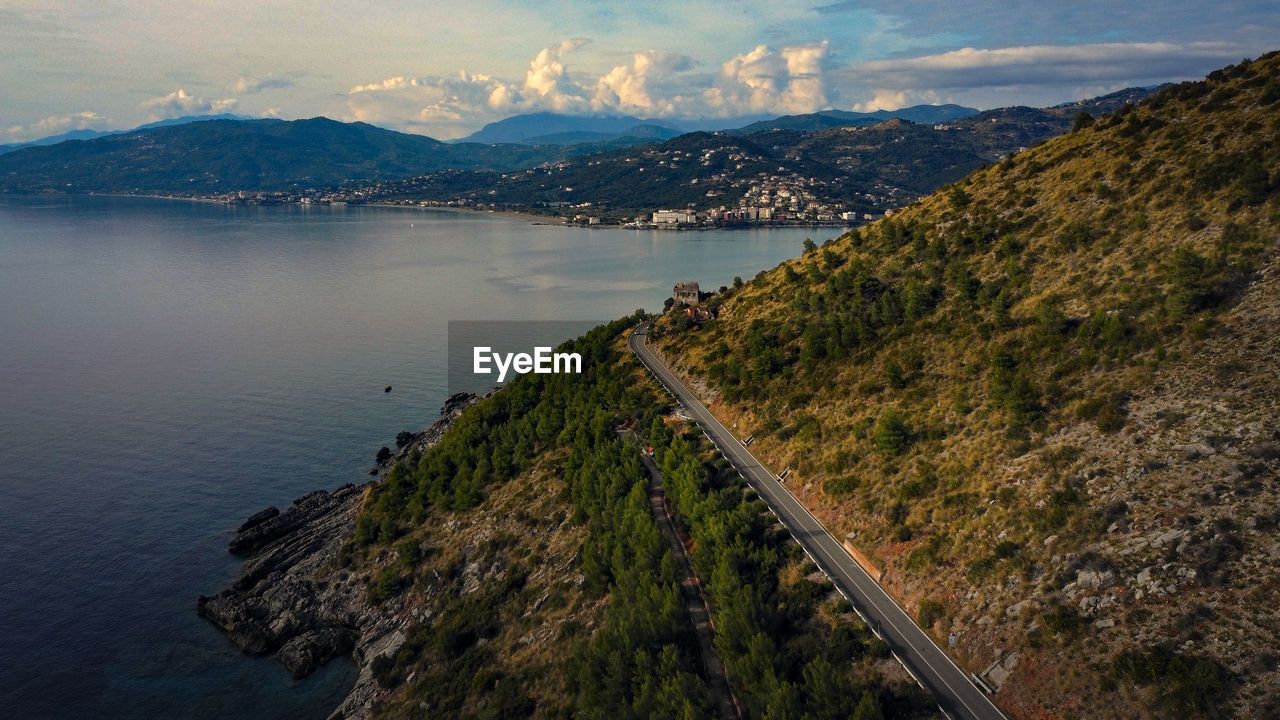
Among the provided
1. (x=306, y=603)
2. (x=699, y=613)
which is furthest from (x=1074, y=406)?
(x=306, y=603)

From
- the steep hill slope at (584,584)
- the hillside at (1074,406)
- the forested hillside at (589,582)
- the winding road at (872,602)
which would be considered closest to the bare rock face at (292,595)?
the steep hill slope at (584,584)

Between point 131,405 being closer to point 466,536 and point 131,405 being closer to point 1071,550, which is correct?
point 466,536

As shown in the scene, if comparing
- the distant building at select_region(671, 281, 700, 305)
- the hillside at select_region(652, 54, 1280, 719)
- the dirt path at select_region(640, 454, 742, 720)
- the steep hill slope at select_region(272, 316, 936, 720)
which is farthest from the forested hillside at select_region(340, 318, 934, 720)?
the distant building at select_region(671, 281, 700, 305)

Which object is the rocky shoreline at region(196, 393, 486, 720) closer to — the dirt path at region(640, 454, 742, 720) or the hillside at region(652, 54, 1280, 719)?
the dirt path at region(640, 454, 742, 720)

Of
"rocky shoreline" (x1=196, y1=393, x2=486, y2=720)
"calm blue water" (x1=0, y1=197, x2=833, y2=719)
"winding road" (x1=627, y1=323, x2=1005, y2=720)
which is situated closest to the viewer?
"winding road" (x1=627, y1=323, x2=1005, y2=720)

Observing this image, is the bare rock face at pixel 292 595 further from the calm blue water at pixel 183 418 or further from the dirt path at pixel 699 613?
the dirt path at pixel 699 613
